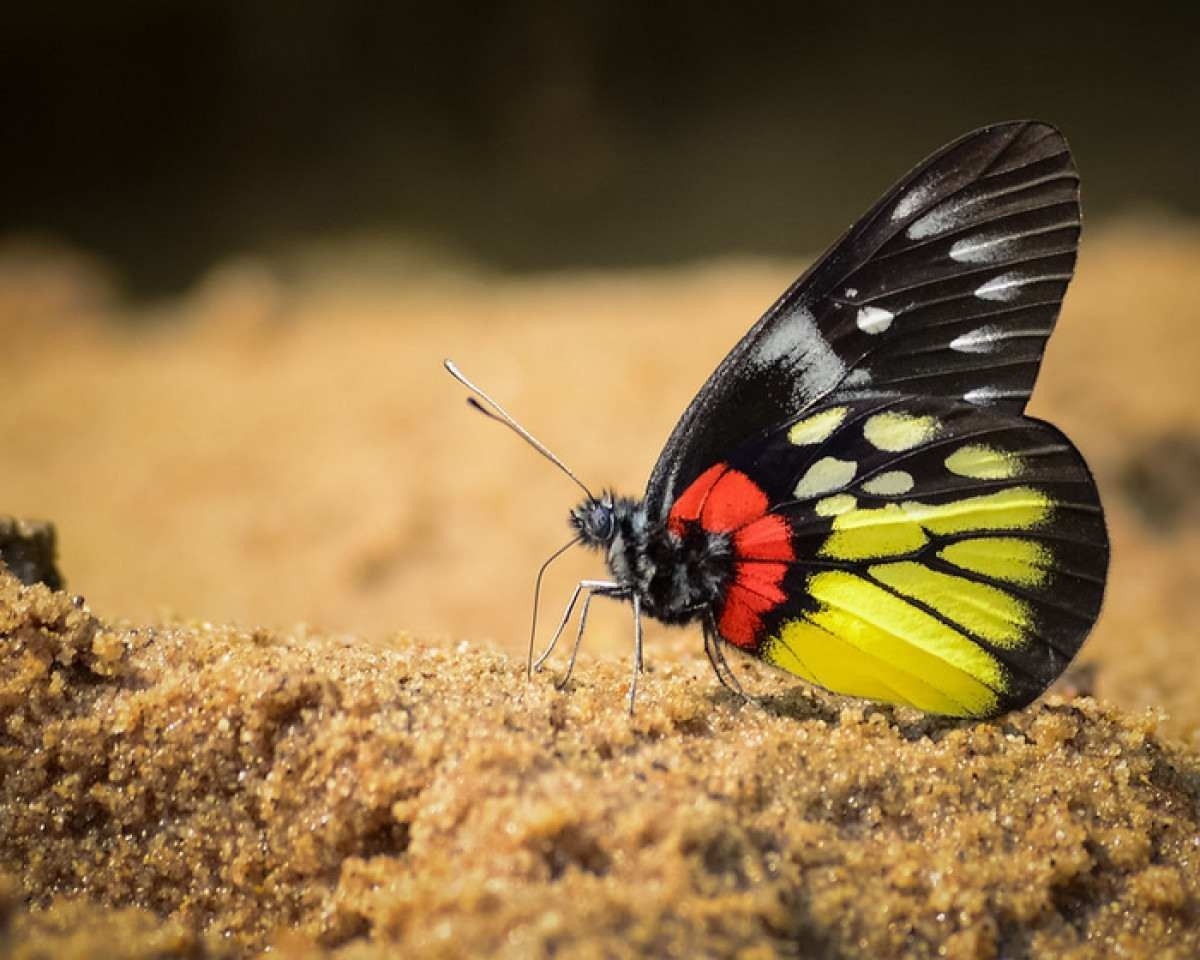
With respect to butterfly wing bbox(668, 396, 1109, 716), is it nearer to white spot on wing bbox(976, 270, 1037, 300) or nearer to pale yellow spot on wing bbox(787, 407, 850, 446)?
pale yellow spot on wing bbox(787, 407, 850, 446)

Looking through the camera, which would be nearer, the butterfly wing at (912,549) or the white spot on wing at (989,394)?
the butterfly wing at (912,549)

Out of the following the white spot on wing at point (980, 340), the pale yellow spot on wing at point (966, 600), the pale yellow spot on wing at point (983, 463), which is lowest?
the pale yellow spot on wing at point (966, 600)

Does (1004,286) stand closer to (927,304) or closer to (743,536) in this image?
(927,304)

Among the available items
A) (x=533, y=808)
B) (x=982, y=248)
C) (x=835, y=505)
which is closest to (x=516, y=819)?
(x=533, y=808)

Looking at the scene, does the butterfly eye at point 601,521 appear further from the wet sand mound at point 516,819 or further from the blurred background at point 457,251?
the blurred background at point 457,251

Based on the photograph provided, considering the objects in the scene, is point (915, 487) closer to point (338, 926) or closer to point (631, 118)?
point (338, 926)

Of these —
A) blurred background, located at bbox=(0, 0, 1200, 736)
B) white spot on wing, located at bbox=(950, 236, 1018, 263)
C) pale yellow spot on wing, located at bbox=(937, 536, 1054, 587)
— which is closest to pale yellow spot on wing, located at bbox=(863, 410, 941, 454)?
pale yellow spot on wing, located at bbox=(937, 536, 1054, 587)

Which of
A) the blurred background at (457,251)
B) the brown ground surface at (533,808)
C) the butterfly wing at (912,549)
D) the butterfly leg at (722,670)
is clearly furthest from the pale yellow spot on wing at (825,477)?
the blurred background at (457,251)
